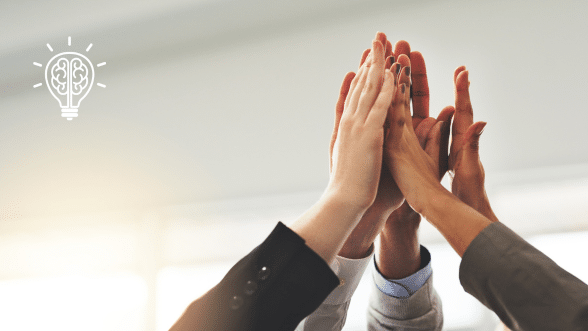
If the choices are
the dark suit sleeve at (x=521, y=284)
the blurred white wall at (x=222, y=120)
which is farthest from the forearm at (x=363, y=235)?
the blurred white wall at (x=222, y=120)

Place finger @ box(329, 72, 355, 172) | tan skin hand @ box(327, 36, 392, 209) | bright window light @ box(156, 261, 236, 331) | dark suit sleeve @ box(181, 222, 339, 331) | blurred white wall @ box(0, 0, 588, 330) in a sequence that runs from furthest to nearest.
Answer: bright window light @ box(156, 261, 236, 331)
blurred white wall @ box(0, 0, 588, 330)
finger @ box(329, 72, 355, 172)
tan skin hand @ box(327, 36, 392, 209)
dark suit sleeve @ box(181, 222, 339, 331)

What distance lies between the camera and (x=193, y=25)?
209 cm

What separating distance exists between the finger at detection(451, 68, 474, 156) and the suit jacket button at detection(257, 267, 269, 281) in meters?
0.52

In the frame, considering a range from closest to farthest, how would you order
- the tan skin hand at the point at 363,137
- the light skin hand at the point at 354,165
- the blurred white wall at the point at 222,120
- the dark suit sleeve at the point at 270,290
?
the dark suit sleeve at the point at 270,290, the light skin hand at the point at 354,165, the tan skin hand at the point at 363,137, the blurred white wall at the point at 222,120

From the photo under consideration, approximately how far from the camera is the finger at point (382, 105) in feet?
2.41

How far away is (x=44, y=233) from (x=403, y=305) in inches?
83.6

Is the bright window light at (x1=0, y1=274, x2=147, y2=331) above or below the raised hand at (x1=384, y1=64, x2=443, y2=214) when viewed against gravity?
below

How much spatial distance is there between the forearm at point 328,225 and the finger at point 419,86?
0.38 metres

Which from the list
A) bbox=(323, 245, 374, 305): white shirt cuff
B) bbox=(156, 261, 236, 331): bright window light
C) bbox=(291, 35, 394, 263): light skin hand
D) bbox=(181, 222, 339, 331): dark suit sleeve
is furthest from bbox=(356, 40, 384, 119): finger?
bbox=(156, 261, 236, 331): bright window light

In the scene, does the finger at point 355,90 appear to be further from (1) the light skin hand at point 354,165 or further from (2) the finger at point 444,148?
(2) the finger at point 444,148

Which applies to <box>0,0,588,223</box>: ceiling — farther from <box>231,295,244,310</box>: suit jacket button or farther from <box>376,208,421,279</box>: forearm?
<box>231,295,244,310</box>: suit jacket button

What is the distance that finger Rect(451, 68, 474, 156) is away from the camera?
80cm

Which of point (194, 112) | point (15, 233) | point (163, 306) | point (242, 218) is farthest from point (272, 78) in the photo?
point (15, 233)

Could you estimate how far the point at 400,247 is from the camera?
0.74 metres
